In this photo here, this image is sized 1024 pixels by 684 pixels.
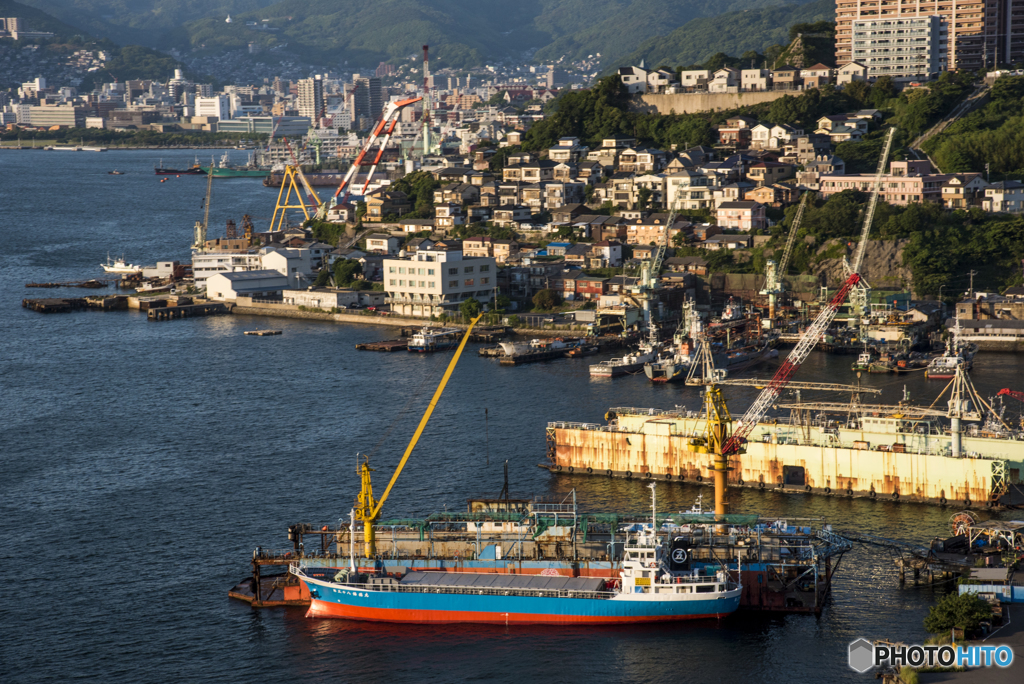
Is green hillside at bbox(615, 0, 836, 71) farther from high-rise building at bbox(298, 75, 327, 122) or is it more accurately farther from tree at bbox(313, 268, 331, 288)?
tree at bbox(313, 268, 331, 288)

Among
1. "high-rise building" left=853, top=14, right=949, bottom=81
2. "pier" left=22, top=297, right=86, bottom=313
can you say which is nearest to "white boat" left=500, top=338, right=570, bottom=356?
"pier" left=22, top=297, right=86, bottom=313

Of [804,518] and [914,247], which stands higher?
[914,247]

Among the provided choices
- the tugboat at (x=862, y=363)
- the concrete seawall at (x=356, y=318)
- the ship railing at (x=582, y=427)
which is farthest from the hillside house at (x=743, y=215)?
the ship railing at (x=582, y=427)

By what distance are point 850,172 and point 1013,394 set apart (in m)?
26.6

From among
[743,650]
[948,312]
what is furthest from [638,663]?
[948,312]

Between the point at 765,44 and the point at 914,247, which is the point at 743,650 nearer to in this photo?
the point at 914,247

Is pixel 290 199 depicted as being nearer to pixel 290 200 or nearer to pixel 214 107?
pixel 290 200

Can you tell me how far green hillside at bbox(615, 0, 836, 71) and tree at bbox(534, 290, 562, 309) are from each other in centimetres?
10455

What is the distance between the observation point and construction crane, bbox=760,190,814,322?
4544cm

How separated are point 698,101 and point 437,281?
26025mm

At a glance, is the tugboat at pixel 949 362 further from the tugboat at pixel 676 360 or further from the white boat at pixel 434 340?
the white boat at pixel 434 340

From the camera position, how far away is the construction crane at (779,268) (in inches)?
1789

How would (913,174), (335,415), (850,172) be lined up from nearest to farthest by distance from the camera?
(335,415)
(913,174)
(850,172)

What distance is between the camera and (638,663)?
58.2 feet
